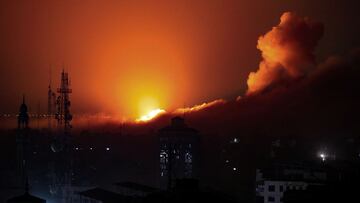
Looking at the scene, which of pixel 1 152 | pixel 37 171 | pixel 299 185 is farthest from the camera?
pixel 1 152

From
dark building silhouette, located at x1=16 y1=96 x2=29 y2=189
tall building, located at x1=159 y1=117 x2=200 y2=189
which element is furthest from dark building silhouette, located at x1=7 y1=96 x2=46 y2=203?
tall building, located at x1=159 y1=117 x2=200 y2=189

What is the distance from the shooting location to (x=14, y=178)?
132m

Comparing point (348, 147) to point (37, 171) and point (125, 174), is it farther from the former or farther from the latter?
point (37, 171)

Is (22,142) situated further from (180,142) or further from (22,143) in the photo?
(180,142)

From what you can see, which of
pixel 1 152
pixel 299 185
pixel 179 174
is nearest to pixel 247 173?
pixel 179 174

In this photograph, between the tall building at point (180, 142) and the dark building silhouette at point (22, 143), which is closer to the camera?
the dark building silhouette at point (22, 143)

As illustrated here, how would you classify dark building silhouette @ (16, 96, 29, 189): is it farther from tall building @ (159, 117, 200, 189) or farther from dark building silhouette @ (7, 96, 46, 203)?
tall building @ (159, 117, 200, 189)

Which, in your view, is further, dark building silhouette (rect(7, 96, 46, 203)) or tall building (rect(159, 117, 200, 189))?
tall building (rect(159, 117, 200, 189))

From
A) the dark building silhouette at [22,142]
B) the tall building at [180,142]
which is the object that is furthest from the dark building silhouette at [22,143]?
the tall building at [180,142]

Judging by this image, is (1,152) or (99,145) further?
(99,145)

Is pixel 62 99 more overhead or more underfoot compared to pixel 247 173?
more overhead

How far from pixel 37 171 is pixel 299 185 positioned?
62.0 meters

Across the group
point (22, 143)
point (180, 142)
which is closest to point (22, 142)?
point (22, 143)

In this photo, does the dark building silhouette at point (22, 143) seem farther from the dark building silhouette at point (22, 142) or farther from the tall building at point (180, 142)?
the tall building at point (180, 142)
